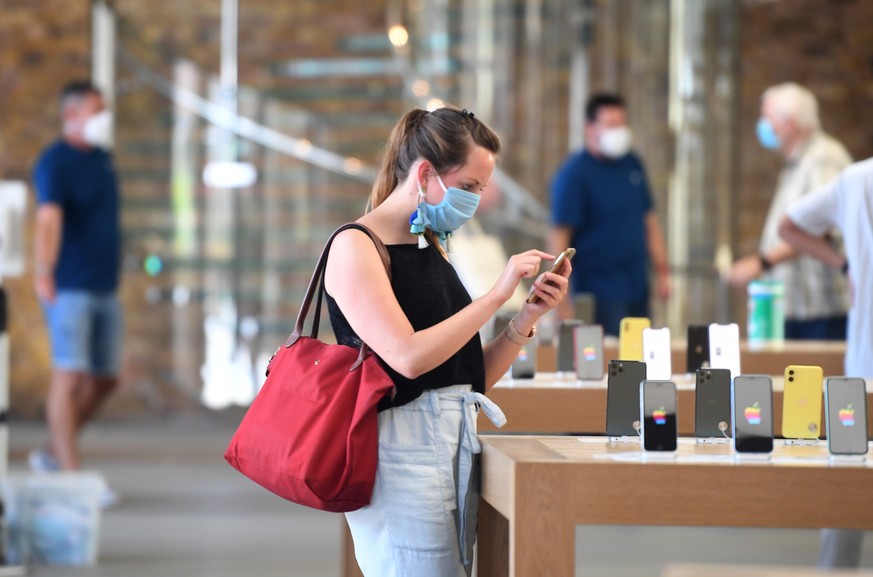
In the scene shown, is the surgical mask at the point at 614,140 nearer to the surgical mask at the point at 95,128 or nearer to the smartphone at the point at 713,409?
the surgical mask at the point at 95,128

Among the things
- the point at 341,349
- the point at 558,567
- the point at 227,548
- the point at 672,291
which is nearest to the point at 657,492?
the point at 558,567

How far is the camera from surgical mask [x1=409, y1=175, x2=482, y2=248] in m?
2.36

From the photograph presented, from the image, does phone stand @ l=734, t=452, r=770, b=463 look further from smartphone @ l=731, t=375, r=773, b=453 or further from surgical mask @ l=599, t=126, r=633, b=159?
surgical mask @ l=599, t=126, r=633, b=159

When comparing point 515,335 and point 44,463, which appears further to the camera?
point 44,463

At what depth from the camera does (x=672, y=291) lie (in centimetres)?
715

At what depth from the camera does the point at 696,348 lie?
337 cm

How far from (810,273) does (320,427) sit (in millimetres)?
3323

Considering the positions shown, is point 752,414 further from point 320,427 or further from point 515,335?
point 320,427

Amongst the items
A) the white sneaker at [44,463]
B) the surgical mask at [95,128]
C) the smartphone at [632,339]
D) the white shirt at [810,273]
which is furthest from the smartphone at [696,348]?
the surgical mask at [95,128]

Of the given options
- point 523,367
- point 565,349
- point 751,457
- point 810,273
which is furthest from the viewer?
point 810,273

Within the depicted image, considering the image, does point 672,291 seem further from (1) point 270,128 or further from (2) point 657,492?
(2) point 657,492

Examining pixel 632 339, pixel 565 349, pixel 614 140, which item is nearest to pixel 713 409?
pixel 632 339

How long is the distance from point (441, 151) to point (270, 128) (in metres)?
6.71

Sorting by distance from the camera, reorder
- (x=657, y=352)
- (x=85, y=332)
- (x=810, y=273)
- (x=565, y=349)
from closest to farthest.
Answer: (x=657, y=352) < (x=565, y=349) < (x=810, y=273) < (x=85, y=332)
